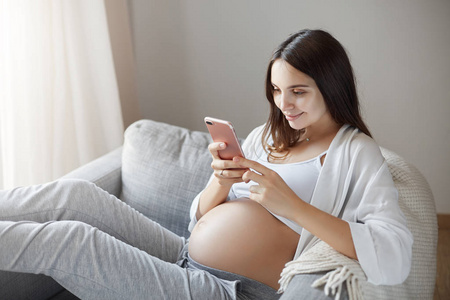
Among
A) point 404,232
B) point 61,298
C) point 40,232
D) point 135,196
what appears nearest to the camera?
point 404,232

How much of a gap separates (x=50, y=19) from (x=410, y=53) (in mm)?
1538

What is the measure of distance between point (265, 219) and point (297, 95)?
340 mm

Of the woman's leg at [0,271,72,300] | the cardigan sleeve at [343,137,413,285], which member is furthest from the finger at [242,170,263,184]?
the woman's leg at [0,271,72,300]

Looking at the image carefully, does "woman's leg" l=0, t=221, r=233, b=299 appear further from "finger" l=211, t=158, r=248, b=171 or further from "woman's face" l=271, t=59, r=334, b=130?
"woman's face" l=271, t=59, r=334, b=130

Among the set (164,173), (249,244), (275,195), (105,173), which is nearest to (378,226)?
(275,195)

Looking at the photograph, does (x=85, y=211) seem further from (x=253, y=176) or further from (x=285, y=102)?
(x=285, y=102)

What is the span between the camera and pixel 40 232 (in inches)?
51.9

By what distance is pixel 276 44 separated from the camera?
2.49m

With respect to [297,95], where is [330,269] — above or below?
below

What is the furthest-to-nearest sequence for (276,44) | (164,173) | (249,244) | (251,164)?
(276,44) < (164,173) < (249,244) < (251,164)

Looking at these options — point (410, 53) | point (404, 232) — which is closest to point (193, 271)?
point (404, 232)

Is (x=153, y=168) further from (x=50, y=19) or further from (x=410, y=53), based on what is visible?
(x=410, y=53)

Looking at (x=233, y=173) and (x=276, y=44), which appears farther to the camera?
(x=276, y=44)

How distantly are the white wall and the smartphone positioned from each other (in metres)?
1.24
